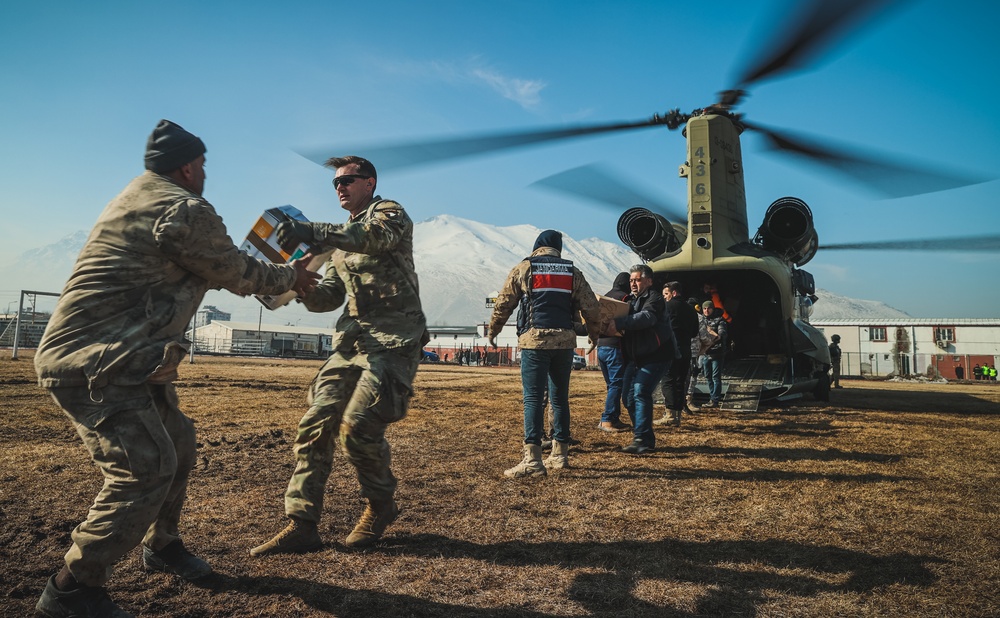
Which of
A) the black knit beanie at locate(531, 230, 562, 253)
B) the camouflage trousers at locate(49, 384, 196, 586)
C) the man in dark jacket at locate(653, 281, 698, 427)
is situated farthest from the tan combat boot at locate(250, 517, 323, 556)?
the man in dark jacket at locate(653, 281, 698, 427)

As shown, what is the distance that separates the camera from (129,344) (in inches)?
88.7

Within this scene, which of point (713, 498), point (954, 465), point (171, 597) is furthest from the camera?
point (954, 465)

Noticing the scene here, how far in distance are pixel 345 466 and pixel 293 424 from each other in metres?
2.67

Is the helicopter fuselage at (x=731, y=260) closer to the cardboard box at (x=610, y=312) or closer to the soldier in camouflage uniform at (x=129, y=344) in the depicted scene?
the cardboard box at (x=610, y=312)

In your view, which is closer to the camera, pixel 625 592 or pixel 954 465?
pixel 625 592

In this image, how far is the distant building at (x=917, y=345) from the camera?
45.4 m

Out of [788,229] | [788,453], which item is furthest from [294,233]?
[788,229]

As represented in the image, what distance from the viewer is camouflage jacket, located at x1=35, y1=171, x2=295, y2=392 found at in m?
2.21

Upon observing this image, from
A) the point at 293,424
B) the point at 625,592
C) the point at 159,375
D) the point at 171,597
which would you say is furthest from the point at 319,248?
the point at 293,424

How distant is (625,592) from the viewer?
8.43 ft

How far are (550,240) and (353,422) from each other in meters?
2.90

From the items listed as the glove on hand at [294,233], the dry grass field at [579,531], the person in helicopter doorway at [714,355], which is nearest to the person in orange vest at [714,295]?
the person in helicopter doorway at [714,355]

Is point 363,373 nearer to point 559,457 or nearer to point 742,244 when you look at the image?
point 559,457

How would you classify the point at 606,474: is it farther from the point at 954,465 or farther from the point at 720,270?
the point at 720,270
